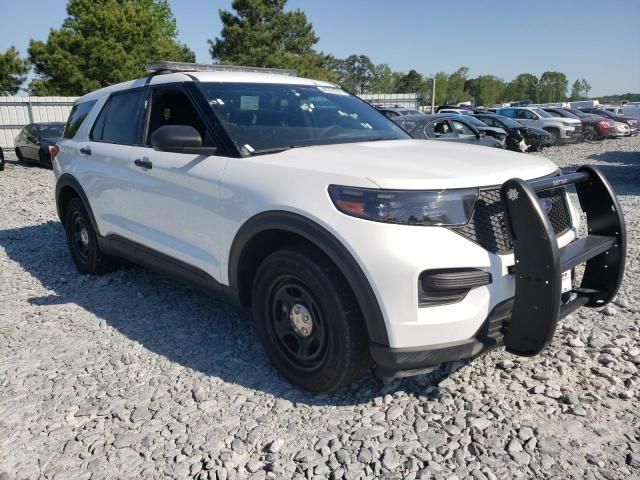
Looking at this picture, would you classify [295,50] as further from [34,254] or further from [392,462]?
[392,462]

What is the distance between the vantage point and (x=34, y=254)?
629cm

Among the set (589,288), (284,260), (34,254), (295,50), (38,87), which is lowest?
(34,254)

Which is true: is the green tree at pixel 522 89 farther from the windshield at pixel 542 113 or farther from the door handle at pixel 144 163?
the door handle at pixel 144 163

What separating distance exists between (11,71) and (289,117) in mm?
35591

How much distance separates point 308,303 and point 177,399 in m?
0.96

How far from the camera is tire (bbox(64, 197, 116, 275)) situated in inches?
197

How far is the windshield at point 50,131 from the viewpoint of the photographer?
52.1ft

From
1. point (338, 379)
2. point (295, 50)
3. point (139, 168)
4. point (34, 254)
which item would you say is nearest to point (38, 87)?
point (295, 50)

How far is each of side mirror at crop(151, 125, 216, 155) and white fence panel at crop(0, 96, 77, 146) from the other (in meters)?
24.6

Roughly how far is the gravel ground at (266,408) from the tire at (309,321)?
7.6 inches

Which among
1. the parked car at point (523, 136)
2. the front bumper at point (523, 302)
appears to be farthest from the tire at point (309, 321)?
the parked car at point (523, 136)

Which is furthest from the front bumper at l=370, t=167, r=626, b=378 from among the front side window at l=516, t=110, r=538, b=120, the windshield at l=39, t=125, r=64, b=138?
the front side window at l=516, t=110, r=538, b=120

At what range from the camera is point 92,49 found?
31.0 m

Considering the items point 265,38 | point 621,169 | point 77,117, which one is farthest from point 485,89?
point 77,117
